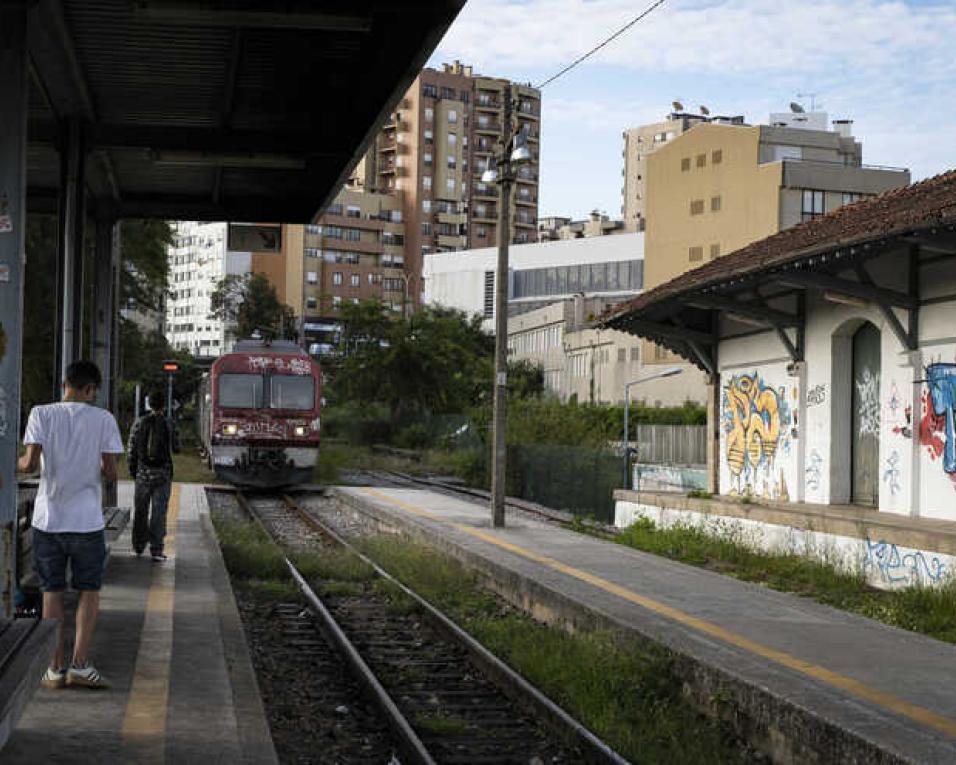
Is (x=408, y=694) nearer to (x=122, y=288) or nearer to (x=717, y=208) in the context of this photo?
(x=122, y=288)

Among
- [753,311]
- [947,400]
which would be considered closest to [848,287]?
[947,400]

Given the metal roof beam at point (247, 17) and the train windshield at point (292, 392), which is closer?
the metal roof beam at point (247, 17)

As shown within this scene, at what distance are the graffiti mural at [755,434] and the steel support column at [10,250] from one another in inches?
535

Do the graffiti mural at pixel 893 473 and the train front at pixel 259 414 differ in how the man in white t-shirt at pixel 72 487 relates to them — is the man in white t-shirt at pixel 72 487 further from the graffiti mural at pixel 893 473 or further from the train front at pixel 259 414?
the train front at pixel 259 414

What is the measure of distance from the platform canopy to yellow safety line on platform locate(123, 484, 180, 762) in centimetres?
416

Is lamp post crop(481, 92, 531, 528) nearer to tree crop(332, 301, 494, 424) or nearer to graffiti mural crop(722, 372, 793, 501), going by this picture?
graffiti mural crop(722, 372, 793, 501)

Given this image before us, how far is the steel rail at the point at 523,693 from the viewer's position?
7832 millimetres

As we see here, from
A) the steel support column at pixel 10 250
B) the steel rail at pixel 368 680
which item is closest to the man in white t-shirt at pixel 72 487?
the steel support column at pixel 10 250

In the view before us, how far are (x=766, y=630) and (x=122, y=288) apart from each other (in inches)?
1304

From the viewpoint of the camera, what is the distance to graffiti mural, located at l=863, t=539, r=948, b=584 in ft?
44.9

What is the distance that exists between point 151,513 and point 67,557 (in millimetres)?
7038

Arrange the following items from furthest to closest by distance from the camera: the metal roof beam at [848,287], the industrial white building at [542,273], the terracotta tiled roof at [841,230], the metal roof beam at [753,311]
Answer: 1. the industrial white building at [542,273]
2. the metal roof beam at [753,311]
3. the metal roof beam at [848,287]
4. the terracotta tiled roof at [841,230]

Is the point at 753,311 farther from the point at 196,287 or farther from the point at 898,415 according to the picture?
the point at 196,287

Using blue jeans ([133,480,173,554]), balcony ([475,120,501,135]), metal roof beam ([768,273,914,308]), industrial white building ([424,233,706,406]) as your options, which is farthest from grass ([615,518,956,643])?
balcony ([475,120,501,135])
